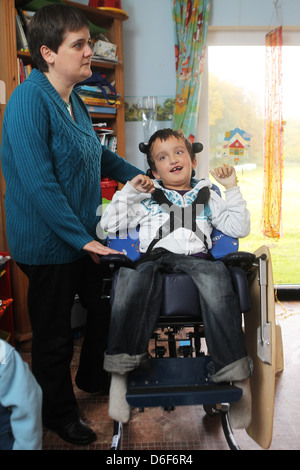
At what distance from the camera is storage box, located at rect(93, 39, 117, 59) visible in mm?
2908

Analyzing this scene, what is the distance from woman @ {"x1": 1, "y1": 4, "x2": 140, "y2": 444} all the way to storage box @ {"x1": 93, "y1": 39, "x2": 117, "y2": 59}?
1.23 meters

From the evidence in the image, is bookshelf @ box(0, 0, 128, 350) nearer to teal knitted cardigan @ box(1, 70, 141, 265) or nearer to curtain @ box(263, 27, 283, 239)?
teal knitted cardigan @ box(1, 70, 141, 265)

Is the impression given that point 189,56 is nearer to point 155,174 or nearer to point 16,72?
point 16,72

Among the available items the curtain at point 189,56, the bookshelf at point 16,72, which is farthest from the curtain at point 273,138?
the bookshelf at point 16,72

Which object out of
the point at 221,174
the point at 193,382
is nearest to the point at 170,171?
the point at 221,174

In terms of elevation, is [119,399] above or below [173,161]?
below

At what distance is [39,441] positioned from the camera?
3.68ft

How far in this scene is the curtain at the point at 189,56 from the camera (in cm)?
323

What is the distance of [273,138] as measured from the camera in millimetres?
3404

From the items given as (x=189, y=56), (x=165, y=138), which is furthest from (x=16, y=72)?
(x=189, y=56)

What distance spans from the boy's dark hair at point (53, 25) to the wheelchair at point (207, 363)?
82cm

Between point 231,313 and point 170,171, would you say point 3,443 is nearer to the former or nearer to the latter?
point 231,313

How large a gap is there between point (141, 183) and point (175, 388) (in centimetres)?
79

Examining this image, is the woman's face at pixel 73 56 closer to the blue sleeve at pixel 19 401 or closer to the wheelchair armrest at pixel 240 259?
the wheelchair armrest at pixel 240 259
